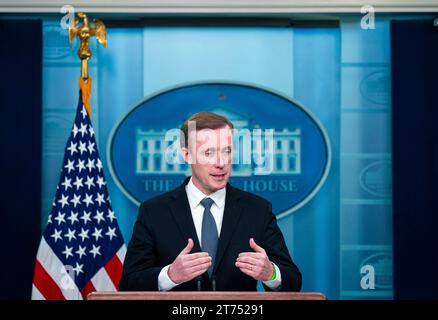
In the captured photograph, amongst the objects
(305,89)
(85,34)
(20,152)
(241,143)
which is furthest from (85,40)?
(305,89)

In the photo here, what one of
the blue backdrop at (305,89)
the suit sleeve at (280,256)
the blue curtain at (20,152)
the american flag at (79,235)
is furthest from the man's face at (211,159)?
the blue curtain at (20,152)

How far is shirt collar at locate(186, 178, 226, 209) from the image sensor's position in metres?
2.12

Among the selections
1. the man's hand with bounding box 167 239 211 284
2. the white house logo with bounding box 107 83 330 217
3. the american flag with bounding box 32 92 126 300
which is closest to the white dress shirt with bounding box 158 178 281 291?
the man's hand with bounding box 167 239 211 284

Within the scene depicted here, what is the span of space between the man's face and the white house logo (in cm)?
149

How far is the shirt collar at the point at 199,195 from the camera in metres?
2.12

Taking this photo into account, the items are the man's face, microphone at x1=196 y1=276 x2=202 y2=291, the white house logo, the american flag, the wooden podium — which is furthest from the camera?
the white house logo

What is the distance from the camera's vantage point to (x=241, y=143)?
11.8ft

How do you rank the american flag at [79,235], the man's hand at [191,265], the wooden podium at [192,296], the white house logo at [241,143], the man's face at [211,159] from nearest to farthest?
1. the wooden podium at [192,296]
2. the man's hand at [191,265]
3. the man's face at [211,159]
4. the american flag at [79,235]
5. the white house logo at [241,143]

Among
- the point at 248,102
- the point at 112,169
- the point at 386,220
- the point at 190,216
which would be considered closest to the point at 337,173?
the point at 386,220

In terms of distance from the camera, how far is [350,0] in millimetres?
3637

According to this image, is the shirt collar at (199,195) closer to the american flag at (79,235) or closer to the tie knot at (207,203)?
the tie knot at (207,203)

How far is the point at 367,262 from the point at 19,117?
7.43 ft

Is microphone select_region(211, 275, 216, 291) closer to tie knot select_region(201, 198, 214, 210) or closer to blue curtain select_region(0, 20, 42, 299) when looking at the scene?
tie knot select_region(201, 198, 214, 210)
